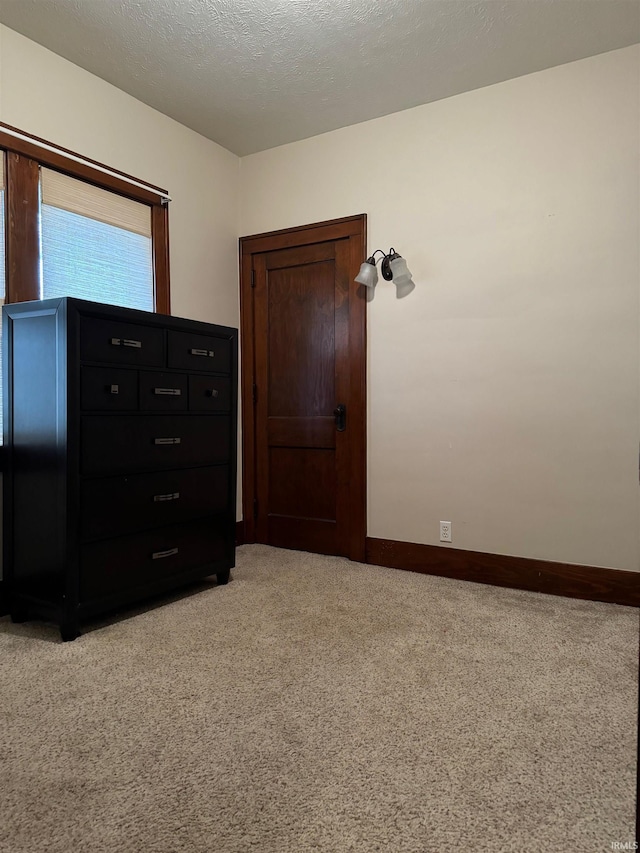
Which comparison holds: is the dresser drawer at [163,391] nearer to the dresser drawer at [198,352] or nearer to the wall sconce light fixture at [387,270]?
the dresser drawer at [198,352]

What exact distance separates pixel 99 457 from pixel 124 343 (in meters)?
0.49

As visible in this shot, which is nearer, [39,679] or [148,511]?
[39,679]

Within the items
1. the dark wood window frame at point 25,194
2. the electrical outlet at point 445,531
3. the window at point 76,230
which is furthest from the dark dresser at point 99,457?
the electrical outlet at point 445,531

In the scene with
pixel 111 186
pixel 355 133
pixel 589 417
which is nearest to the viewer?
pixel 589 417

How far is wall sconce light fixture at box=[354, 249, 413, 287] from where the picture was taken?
315cm

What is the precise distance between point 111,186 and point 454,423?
223 cm

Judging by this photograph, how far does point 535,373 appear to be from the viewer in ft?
9.47

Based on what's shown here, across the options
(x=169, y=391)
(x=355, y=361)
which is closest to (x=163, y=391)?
(x=169, y=391)

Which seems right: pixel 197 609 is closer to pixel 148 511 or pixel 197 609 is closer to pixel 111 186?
pixel 148 511

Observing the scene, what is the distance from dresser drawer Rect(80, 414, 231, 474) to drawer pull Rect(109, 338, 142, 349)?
30 centimetres

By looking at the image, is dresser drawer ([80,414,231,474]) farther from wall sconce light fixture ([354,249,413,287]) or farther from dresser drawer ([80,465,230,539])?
wall sconce light fixture ([354,249,413,287])

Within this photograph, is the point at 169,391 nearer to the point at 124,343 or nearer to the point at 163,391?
the point at 163,391

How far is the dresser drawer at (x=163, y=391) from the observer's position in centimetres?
250

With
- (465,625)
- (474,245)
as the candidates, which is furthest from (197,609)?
(474,245)
